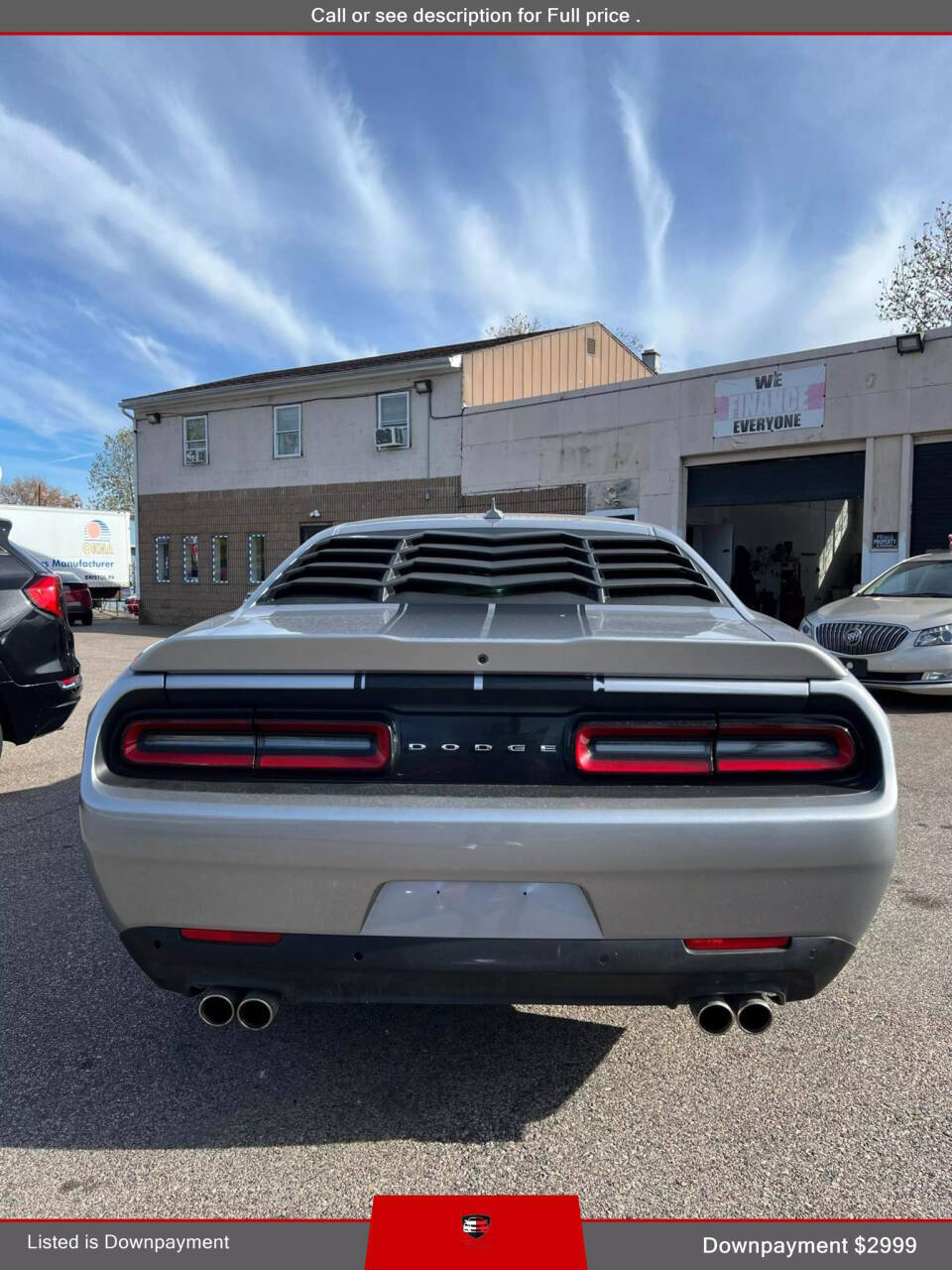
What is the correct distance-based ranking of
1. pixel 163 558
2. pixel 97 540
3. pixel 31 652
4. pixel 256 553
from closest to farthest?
pixel 31 652
pixel 256 553
pixel 163 558
pixel 97 540

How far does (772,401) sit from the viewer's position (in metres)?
13.7

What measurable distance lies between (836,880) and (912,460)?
12562 mm

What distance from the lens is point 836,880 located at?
1.82m

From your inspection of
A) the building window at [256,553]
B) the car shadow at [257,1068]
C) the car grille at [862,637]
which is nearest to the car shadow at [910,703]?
the car grille at [862,637]

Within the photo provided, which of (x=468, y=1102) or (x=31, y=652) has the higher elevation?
(x=31, y=652)

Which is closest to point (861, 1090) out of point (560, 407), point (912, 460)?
point (912, 460)

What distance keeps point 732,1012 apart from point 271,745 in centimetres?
122

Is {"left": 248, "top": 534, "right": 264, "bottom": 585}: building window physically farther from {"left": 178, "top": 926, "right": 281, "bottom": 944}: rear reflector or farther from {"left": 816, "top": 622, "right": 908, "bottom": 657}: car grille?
{"left": 178, "top": 926, "right": 281, "bottom": 944}: rear reflector

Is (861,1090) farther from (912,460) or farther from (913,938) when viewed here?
(912,460)

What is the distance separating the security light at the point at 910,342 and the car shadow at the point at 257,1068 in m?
12.4

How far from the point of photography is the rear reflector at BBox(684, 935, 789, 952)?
1.83m

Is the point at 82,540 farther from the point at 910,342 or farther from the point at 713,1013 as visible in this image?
the point at 713,1013

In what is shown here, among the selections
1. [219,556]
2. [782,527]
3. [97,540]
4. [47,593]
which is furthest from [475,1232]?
[97,540]

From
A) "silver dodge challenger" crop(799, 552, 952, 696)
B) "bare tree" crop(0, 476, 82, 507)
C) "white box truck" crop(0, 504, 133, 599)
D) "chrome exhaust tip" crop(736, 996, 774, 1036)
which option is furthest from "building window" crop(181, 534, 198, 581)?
"bare tree" crop(0, 476, 82, 507)
